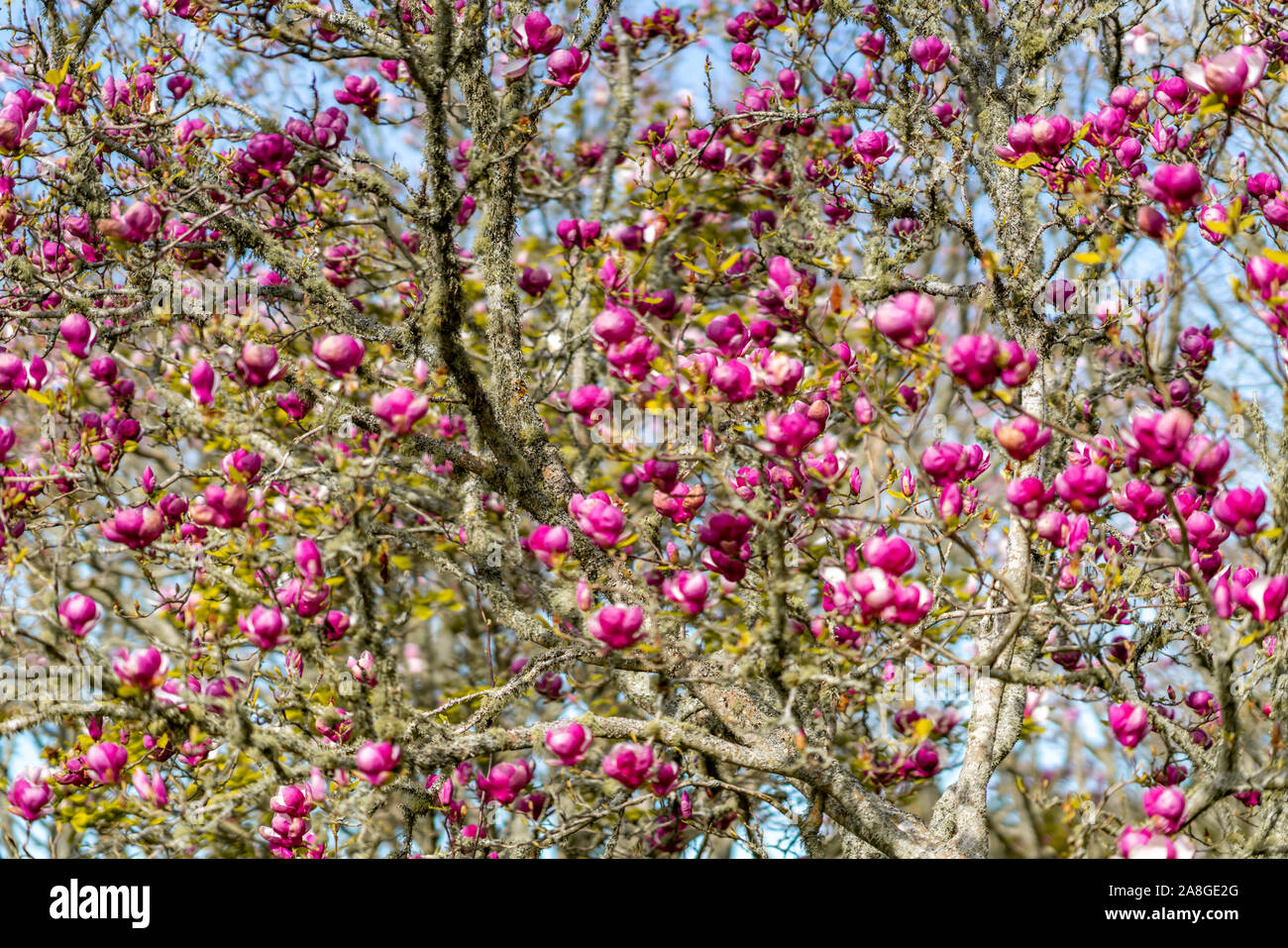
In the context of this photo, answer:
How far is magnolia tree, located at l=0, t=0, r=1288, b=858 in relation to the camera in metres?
2.25

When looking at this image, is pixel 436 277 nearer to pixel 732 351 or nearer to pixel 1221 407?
pixel 732 351

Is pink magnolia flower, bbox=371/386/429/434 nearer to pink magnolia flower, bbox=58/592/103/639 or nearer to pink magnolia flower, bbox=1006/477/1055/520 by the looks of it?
pink magnolia flower, bbox=58/592/103/639

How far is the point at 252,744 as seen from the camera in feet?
7.58

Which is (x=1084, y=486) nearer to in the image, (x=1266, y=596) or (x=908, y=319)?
(x=1266, y=596)

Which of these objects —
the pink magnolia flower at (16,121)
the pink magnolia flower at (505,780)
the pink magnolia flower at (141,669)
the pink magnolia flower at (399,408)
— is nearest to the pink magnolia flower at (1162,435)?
the pink magnolia flower at (399,408)

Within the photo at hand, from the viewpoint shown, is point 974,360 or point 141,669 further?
point 141,669

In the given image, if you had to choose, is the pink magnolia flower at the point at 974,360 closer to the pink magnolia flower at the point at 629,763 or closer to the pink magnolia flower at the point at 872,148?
the pink magnolia flower at the point at 629,763

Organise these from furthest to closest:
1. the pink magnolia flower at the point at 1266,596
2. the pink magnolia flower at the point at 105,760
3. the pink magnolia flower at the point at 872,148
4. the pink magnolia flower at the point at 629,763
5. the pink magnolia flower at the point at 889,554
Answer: the pink magnolia flower at the point at 872,148 → the pink magnolia flower at the point at 105,760 → the pink magnolia flower at the point at 629,763 → the pink magnolia flower at the point at 889,554 → the pink magnolia flower at the point at 1266,596

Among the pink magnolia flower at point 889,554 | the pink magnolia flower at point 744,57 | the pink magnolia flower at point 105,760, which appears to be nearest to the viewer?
the pink magnolia flower at point 889,554

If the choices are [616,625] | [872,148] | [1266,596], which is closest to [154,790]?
[616,625]

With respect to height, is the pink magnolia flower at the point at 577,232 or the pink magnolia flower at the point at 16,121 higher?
the pink magnolia flower at the point at 577,232

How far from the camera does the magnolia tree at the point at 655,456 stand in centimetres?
225

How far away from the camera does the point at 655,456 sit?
2.20 m
